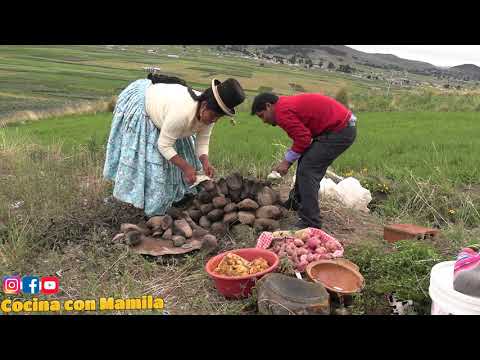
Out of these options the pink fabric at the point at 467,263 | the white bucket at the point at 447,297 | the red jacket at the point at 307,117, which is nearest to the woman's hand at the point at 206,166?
the red jacket at the point at 307,117

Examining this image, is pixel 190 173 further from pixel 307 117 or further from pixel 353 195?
pixel 353 195

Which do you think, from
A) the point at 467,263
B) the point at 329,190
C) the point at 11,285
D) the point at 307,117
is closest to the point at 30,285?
the point at 11,285

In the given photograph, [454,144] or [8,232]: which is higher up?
[454,144]

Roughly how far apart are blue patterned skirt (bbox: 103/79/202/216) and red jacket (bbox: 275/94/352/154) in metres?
1.19

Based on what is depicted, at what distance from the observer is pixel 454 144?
7.96 metres

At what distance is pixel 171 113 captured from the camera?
402 centimetres

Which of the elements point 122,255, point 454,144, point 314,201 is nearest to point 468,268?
point 314,201

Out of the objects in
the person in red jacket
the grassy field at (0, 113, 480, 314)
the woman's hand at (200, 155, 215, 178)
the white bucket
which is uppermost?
the person in red jacket

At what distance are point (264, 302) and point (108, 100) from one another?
13.9 m

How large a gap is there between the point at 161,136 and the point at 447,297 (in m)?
2.59

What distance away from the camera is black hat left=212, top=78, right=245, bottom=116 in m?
3.84

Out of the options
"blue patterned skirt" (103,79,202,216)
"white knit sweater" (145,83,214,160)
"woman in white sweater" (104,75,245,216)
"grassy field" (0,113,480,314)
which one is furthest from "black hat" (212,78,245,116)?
"grassy field" (0,113,480,314)

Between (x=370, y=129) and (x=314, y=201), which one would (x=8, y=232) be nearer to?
(x=314, y=201)

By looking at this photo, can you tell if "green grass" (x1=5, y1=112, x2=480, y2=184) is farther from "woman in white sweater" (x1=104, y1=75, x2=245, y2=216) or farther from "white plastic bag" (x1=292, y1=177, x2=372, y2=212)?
"woman in white sweater" (x1=104, y1=75, x2=245, y2=216)
